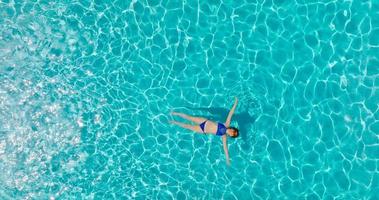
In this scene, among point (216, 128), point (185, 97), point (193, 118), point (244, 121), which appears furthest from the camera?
point (185, 97)

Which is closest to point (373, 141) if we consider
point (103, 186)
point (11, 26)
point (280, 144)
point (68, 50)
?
point (280, 144)

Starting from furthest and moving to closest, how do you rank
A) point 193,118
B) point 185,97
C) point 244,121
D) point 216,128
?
1. point 185,97
2. point 244,121
3. point 193,118
4. point 216,128

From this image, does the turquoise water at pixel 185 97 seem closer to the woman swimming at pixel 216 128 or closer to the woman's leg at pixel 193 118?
the woman's leg at pixel 193 118

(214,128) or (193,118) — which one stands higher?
(214,128)

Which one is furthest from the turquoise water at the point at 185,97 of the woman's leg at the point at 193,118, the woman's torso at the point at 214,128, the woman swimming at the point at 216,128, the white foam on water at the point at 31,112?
the woman's torso at the point at 214,128

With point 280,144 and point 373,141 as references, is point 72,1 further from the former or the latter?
point 373,141

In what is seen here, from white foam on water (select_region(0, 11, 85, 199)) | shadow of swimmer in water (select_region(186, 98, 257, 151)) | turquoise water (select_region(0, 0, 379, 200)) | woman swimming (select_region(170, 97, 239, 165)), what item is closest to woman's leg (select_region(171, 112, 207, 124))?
woman swimming (select_region(170, 97, 239, 165))

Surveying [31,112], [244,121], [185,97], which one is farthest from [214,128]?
[31,112]

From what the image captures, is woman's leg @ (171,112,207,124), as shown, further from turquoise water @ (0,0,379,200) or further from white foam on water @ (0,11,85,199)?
white foam on water @ (0,11,85,199)

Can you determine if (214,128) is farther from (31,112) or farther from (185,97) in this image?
(31,112)
